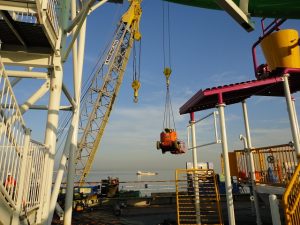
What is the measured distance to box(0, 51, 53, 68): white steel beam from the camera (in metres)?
7.08

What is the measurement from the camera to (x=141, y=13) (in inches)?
1187

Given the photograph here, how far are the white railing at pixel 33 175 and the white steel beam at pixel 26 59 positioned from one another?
2266 millimetres

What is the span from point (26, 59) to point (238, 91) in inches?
320

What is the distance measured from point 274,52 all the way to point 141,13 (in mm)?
21737

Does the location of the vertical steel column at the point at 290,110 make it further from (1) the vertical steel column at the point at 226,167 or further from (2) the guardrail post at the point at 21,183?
(2) the guardrail post at the point at 21,183

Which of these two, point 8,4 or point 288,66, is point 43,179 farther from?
point 288,66

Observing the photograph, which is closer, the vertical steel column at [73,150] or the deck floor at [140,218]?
the vertical steel column at [73,150]

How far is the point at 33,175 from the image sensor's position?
5.66 meters

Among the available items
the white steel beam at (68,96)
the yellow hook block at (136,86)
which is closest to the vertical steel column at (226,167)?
the white steel beam at (68,96)

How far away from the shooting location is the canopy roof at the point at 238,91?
409 inches

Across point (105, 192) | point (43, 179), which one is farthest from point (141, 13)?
point (43, 179)

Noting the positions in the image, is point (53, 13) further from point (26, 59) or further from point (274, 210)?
point (274, 210)

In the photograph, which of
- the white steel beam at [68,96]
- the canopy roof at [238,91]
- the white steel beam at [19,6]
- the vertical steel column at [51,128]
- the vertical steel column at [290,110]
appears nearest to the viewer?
the white steel beam at [19,6]

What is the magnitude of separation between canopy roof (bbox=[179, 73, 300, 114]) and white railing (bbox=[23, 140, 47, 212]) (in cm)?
637
